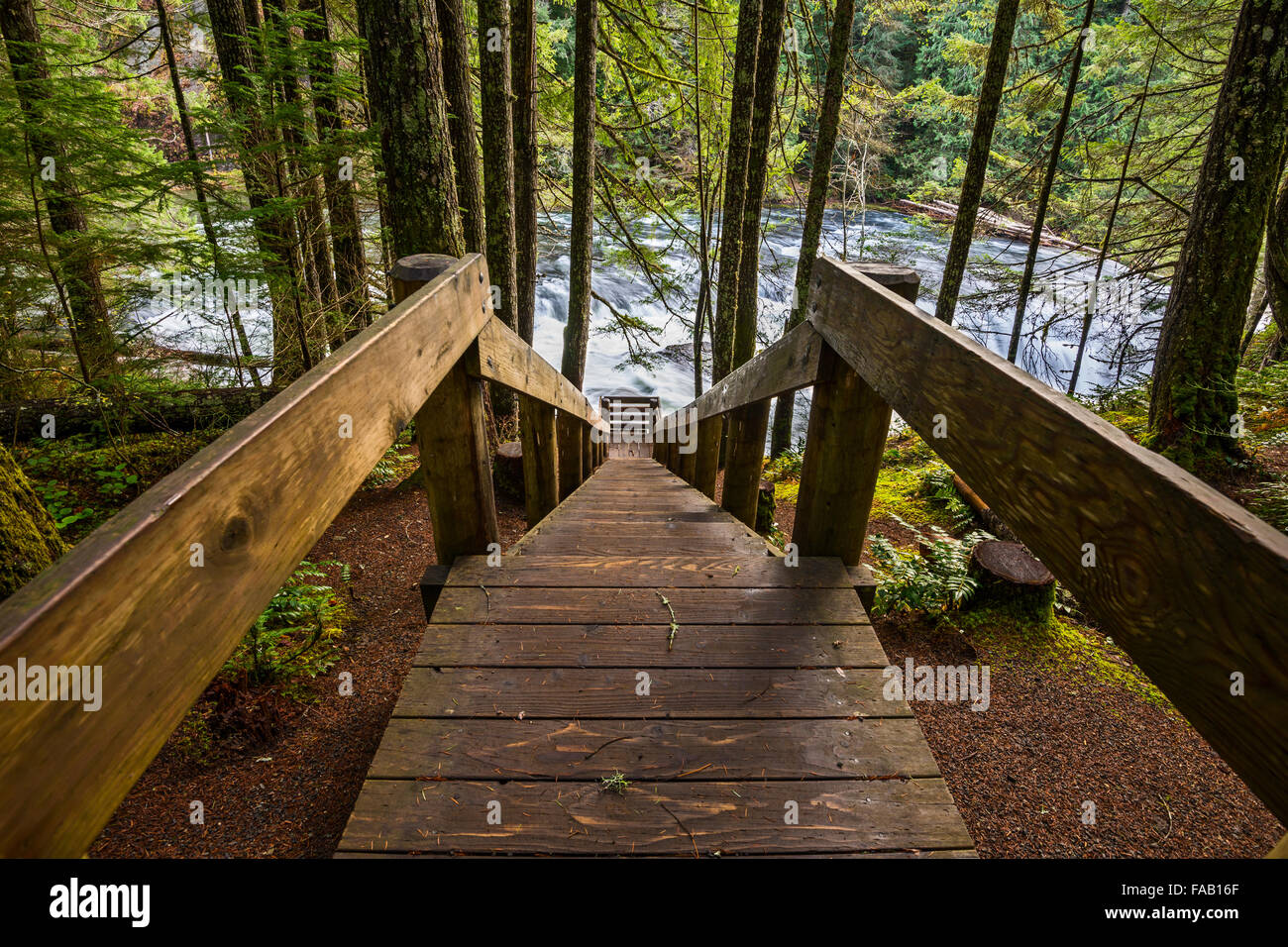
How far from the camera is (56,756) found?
0.58 m

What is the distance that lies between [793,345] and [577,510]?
5.79 feet

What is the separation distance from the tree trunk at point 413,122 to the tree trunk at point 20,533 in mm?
2888

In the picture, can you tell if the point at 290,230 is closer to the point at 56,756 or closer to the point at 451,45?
the point at 451,45

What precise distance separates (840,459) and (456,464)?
5.35ft

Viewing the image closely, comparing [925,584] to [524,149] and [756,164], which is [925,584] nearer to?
[756,164]

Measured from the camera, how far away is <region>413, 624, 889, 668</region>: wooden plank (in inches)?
75.3

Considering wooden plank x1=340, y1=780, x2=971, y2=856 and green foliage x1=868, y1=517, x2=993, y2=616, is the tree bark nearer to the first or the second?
green foliage x1=868, y1=517, x2=993, y2=616

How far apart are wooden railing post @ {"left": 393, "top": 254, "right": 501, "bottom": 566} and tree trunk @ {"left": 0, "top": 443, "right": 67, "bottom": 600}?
4.46 ft

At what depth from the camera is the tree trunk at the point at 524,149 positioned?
7.55m

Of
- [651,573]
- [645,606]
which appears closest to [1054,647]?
[651,573]

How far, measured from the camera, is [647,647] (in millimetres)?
1993

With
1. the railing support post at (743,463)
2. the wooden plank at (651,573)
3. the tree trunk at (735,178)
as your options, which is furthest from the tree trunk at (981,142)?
the wooden plank at (651,573)

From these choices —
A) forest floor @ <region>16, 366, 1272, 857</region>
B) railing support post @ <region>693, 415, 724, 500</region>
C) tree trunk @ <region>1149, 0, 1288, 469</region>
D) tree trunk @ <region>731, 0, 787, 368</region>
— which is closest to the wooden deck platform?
forest floor @ <region>16, 366, 1272, 857</region>
